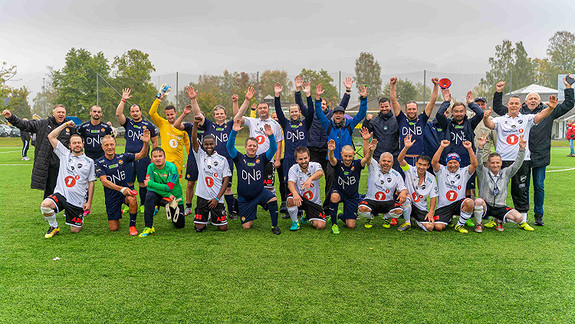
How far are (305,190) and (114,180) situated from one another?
8.93 ft

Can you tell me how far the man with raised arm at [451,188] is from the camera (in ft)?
18.8

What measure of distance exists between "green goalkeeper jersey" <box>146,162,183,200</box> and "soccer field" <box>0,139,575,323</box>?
530 mm

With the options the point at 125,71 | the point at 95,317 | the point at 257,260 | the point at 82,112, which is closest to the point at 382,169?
the point at 257,260

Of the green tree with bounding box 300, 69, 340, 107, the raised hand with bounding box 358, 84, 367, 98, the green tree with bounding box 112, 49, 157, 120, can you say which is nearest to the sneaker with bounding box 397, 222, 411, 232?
the raised hand with bounding box 358, 84, 367, 98

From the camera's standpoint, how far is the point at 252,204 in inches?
234

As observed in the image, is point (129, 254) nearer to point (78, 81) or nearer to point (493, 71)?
point (78, 81)

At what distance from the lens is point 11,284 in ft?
12.4

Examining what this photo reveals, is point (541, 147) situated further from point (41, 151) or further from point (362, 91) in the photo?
point (41, 151)

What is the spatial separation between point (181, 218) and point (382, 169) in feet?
9.51

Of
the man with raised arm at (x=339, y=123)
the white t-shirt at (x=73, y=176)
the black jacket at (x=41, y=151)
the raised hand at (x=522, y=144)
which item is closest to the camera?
the raised hand at (x=522, y=144)

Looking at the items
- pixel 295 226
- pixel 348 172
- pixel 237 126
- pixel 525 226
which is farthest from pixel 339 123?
pixel 525 226

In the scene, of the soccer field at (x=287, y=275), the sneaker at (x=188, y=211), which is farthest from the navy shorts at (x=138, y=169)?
the soccer field at (x=287, y=275)

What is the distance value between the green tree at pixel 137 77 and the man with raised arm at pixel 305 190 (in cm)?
2846

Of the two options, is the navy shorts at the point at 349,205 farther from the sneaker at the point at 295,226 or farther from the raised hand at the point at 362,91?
the raised hand at the point at 362,91
